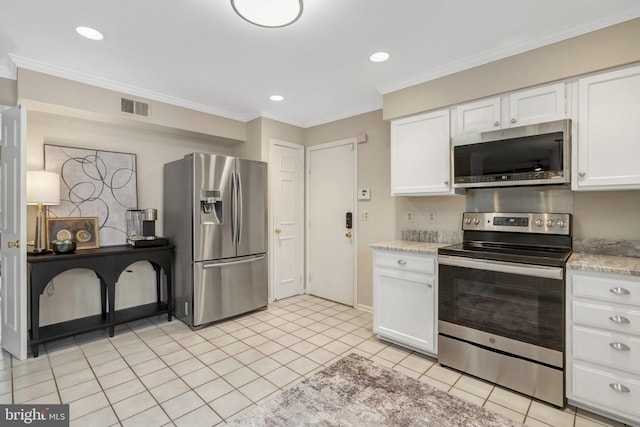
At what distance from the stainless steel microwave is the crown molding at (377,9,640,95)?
583 mm

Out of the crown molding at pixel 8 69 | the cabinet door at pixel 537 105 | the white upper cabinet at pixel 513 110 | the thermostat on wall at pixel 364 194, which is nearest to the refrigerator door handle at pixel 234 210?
the thermostat on wall at pixel 364 194

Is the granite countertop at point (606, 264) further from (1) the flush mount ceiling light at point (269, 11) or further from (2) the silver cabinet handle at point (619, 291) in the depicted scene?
(1) the flush mount ceiling light at point (269, 11)

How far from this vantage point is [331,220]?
4.18 metres

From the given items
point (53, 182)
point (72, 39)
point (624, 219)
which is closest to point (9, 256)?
point (53, 182)

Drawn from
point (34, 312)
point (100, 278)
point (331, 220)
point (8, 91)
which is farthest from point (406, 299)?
point (8, 91)

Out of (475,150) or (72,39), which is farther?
(475,150)

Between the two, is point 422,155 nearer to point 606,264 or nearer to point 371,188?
point 371,188

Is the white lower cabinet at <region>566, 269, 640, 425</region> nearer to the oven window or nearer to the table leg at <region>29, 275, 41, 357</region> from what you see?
the oven window

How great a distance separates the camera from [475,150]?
252 centimetres

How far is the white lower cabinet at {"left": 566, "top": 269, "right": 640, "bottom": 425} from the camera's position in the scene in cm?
173

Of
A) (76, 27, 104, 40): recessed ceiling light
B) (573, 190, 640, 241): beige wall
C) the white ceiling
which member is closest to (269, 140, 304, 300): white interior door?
the white ceiling

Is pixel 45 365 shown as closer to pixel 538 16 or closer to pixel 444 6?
pixel 444 6

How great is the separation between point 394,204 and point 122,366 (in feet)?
9.78

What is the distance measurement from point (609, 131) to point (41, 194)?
4.45m
